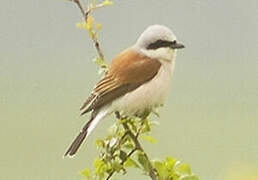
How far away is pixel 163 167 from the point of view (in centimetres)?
255

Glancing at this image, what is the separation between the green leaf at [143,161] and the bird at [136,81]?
1.41 ft

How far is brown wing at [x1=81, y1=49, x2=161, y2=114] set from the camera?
325 centimetres

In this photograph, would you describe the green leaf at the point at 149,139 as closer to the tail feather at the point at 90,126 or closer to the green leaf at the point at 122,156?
the green leaf at the point at 122,156

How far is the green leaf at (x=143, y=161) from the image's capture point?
8.40 feet

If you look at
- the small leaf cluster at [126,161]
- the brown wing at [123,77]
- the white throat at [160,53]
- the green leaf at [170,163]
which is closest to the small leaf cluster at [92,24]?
the small leaf cluster at [126,161]

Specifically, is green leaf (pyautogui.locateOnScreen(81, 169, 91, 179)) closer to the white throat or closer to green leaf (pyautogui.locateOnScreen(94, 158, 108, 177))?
green leaf (pyautogui.locateOnScreen(94, 158, 108, 177))

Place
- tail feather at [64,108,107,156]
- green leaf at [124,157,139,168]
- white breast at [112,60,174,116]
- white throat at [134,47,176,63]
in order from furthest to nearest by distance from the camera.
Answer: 1. white throat at [134,47,176,63]
2. white breast at [112,60,174,116]
3. tail feather at [64,108,107,156]
4. green leaf at [124,157,139,168]

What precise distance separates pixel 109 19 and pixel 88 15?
14361 mm

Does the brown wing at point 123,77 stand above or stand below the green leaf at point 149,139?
below

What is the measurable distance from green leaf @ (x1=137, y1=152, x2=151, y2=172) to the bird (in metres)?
0.43

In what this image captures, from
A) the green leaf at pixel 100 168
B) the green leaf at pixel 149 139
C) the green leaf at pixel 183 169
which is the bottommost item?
the green leaf at pixel 183 169

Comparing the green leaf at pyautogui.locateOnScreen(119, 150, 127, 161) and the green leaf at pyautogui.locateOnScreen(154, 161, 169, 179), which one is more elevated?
the green leaf at pyautogui.locateOnScreen(119, 150, 127, 161)

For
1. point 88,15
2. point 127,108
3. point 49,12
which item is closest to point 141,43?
point 127,108

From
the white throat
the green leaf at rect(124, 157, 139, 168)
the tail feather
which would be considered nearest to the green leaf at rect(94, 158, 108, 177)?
the green leaf at rect(124, 157, 139, 168)
